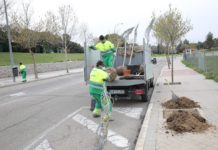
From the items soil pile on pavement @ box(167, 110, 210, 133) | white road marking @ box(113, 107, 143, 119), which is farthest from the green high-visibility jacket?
soil pile on pavement @ box(167, 110, 210, 133)

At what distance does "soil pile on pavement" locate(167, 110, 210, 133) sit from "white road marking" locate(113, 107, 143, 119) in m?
2.01

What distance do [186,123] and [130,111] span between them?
3511 millimetres

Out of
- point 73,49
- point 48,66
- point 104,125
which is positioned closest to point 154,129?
point 104,125

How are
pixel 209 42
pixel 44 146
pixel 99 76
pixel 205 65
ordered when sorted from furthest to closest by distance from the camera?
pixel 209 42 < pixel 205 65 < pixel 99 76 < pixel 44 146

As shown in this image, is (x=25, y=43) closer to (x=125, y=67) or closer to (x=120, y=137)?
(x=125, y=67)

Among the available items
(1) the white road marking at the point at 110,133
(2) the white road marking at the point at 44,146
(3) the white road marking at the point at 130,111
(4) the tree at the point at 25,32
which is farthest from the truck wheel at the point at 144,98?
(4) the tree at the point at 25,32

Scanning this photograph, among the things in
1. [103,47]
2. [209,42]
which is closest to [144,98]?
[103,47]

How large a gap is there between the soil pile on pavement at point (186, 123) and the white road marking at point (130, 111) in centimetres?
201

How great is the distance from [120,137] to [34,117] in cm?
381

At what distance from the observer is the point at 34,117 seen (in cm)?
1030

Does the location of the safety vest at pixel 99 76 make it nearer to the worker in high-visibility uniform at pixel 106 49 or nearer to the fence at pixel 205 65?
the worker in high-visibility uniform at pixel 106 49

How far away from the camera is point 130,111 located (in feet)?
35.2

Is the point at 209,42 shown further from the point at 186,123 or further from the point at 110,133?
the point at 110,133

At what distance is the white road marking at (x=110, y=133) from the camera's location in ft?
22.9
